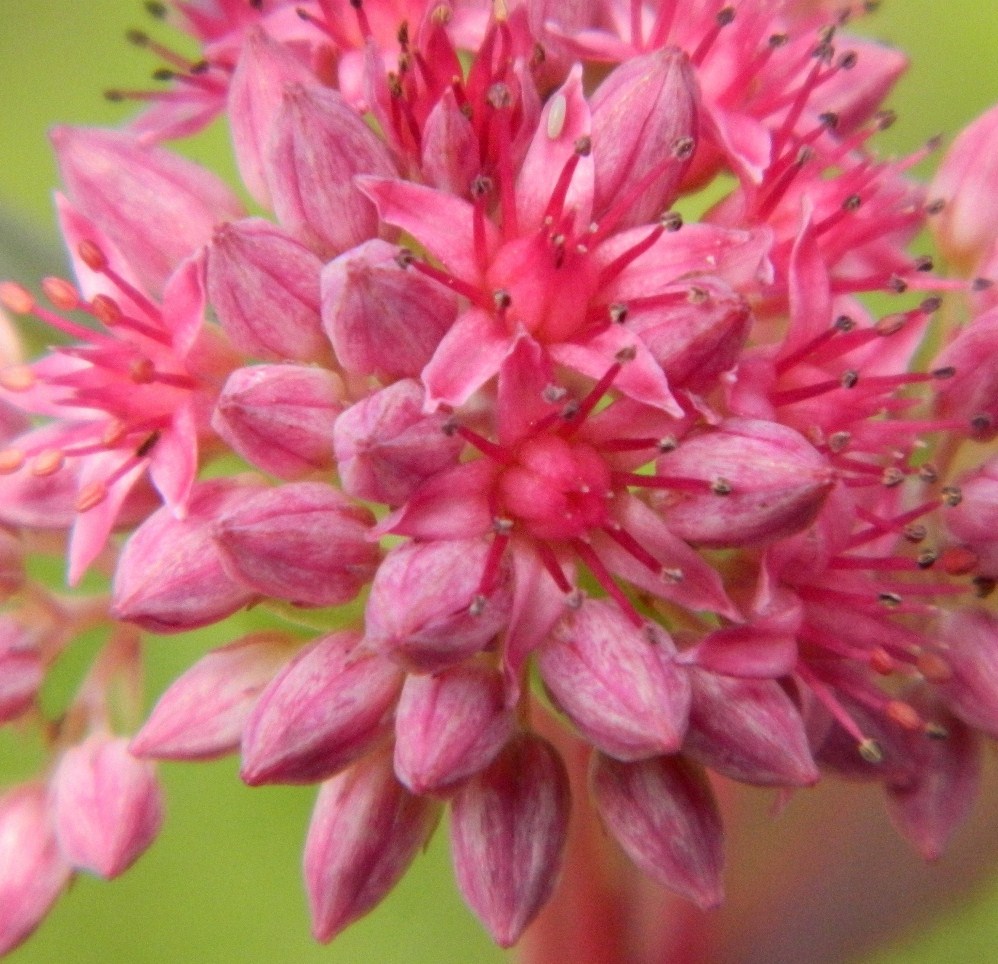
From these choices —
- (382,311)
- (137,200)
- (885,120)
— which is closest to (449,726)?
(382,311)

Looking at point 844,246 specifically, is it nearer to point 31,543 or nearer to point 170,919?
point 31,543

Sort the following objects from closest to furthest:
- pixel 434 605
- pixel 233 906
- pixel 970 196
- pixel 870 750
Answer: pixel 434 605
pixel 870 750
pixel 970 196
pixel 233 906

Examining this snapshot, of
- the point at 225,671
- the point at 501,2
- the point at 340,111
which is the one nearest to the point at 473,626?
the point at 225,671

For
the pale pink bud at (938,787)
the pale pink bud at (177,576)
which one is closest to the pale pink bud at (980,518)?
the pale pink bud at (938,787)

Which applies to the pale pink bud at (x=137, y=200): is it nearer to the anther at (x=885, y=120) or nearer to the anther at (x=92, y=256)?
the anther at (x=92, y=256)

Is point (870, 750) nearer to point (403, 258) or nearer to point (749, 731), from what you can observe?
point (749, 731)

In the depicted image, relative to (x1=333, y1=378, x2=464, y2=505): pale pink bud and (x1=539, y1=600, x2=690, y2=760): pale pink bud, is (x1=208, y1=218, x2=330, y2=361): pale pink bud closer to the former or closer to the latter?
(x1=333, y1=378, x2=464, y2=505): pale pink bud
